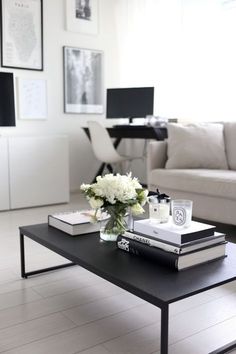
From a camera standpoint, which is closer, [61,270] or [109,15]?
[61,270]

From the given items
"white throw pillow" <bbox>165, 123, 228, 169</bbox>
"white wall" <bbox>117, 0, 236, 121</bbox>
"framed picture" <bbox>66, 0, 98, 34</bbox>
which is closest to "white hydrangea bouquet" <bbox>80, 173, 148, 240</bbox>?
"white throw pillow" <bbox>165, 123, 228, 169</bbox>

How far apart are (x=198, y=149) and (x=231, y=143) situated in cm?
28

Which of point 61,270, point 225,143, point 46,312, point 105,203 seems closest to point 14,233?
point 61,270

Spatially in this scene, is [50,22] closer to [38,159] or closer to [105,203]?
[38,159]

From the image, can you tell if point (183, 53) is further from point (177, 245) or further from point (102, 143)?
point (177, 245)

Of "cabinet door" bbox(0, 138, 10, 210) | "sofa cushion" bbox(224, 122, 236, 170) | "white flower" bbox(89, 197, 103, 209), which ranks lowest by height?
"cabinet door" bbox(0, 138, 10, 210)

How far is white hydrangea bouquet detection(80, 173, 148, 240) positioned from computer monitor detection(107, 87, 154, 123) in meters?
2.77

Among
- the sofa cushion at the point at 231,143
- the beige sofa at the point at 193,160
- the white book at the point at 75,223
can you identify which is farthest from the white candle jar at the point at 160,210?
the sofa cushion at the point at 231,143

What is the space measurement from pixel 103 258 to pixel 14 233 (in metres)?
1.65

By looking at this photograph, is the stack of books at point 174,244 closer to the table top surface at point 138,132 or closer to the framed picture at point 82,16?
the table top surface at point 138,132

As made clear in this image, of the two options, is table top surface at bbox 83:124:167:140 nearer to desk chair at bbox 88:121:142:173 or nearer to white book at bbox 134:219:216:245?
desk chair at bbox 88:121:142:173

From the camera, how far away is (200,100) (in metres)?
4.02

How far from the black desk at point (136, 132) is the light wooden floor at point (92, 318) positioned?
6.68 ft

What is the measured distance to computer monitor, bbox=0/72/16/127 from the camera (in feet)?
12.0
